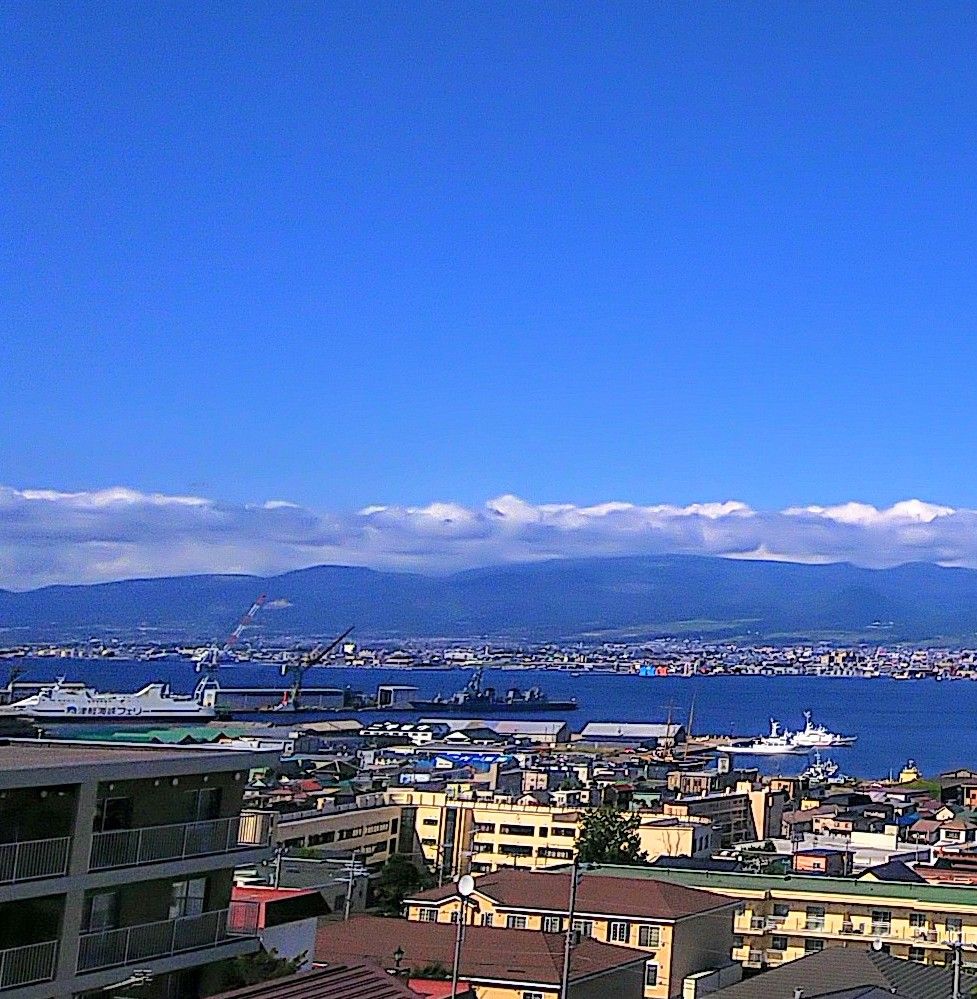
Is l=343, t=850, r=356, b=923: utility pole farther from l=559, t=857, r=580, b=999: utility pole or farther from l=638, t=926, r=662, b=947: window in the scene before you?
l=559, t=857, r=580, b=999: utility pole

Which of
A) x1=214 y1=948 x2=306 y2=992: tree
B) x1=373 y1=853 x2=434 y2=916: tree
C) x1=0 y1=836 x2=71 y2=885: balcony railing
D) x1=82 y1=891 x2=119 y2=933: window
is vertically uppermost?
x1=0 y1=836 x2=71 y2=885: balcony railing

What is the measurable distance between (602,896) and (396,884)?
5.07 metres

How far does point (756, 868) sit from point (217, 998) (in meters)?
10.6

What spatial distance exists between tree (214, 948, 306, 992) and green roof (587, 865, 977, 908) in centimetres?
545

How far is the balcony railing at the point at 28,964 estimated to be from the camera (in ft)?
16.8

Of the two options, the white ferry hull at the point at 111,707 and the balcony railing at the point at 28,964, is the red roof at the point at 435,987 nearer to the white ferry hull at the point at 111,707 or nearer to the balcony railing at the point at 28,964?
the balcony railing at the point at 28,964

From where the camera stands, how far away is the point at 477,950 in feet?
27.1

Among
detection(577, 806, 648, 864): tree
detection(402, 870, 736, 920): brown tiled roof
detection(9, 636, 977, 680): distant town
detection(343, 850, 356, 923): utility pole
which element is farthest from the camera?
detection(9, 636, 977, 680): distant town

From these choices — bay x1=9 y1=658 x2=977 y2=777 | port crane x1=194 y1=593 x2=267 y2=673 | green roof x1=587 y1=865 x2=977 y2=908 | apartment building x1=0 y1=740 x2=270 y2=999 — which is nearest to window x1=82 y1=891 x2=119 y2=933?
apartment building x1=0 y1=740 x2=270 y2=999

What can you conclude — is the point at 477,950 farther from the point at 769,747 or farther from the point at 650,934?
the point at 769,747

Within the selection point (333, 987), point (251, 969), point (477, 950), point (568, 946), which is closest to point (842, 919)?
point (477, 950)

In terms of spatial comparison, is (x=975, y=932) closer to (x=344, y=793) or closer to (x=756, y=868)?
(x=756, y=868)

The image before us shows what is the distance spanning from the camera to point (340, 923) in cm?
927

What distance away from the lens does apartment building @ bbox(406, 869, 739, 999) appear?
399 inches
